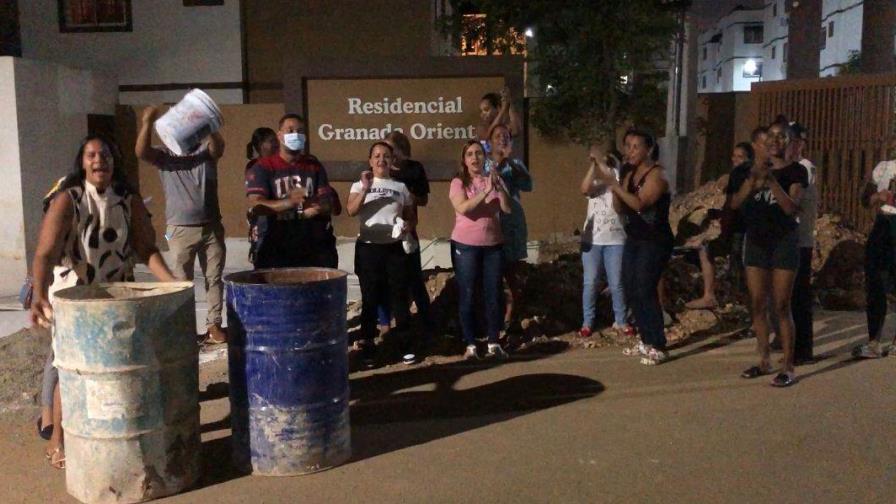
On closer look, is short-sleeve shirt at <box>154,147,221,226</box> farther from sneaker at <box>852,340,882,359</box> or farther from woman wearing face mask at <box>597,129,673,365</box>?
sneaker at <box>852,340,882,359</box>

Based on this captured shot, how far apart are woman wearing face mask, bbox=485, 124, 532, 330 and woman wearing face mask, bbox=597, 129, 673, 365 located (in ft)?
2.67

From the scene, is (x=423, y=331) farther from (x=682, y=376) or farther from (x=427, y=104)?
(x=427, y=104)

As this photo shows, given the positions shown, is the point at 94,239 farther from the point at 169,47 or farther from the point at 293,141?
the point at 169,47

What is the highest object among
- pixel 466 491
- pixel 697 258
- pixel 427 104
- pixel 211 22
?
pixel 211 22

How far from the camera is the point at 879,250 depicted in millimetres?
6301

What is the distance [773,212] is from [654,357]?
1.44 meters

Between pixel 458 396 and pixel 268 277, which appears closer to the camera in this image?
pixel 268 277

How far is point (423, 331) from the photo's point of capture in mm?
7094

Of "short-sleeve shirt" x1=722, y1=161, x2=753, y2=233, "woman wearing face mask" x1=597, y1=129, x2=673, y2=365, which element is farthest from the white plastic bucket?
"short-sleeve shirt" x1=722, y1=161, x2=753, y2=233

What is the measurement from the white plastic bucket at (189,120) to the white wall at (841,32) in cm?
3875

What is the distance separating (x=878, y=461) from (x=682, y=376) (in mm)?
1770

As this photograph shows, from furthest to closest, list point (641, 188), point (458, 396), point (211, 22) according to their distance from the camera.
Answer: point (211, 22) < point (641, 188) < point (458, 396)

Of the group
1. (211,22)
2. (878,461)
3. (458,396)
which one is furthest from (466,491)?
(211,22)

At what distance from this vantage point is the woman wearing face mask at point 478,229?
6434 mm
